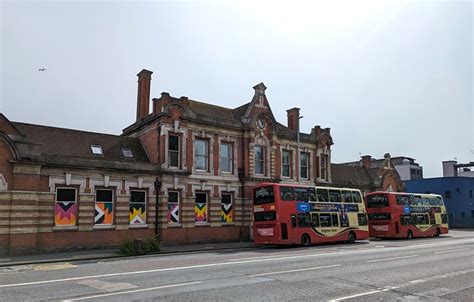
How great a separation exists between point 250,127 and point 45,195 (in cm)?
1489

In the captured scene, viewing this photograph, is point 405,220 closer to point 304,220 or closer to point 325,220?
point 325,220

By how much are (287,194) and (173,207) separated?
288 inches

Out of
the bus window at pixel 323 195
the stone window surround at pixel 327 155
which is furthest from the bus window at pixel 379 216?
the bus window at pixel 323 195

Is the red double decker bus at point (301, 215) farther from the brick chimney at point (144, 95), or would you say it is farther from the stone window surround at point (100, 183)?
the brick chimney at point (144, 95)

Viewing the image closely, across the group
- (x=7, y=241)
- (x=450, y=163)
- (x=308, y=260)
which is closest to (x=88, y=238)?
(x=7, y=241)

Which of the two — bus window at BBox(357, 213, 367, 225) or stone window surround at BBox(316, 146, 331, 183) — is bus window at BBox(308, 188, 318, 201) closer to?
bus window at BBox(357, 213, 367, 225)

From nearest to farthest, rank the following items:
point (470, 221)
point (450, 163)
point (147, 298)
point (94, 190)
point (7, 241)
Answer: point (147, 298)
point (7, 241)
point (94, 190)
point (470, 221)
point (450, 163)

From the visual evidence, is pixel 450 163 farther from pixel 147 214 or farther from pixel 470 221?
pixel 147 214

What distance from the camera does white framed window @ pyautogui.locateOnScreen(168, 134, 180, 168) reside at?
26531mm

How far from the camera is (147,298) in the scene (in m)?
9.19

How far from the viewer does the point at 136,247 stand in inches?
813

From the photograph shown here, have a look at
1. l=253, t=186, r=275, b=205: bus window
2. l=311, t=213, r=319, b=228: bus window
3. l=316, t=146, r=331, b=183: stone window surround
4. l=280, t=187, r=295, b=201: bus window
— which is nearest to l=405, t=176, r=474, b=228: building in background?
l=316, t=146, r=331, b=183: stone window surround

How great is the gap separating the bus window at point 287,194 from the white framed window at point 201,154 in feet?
19.5

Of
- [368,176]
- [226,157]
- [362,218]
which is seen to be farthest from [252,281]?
[368,176]
